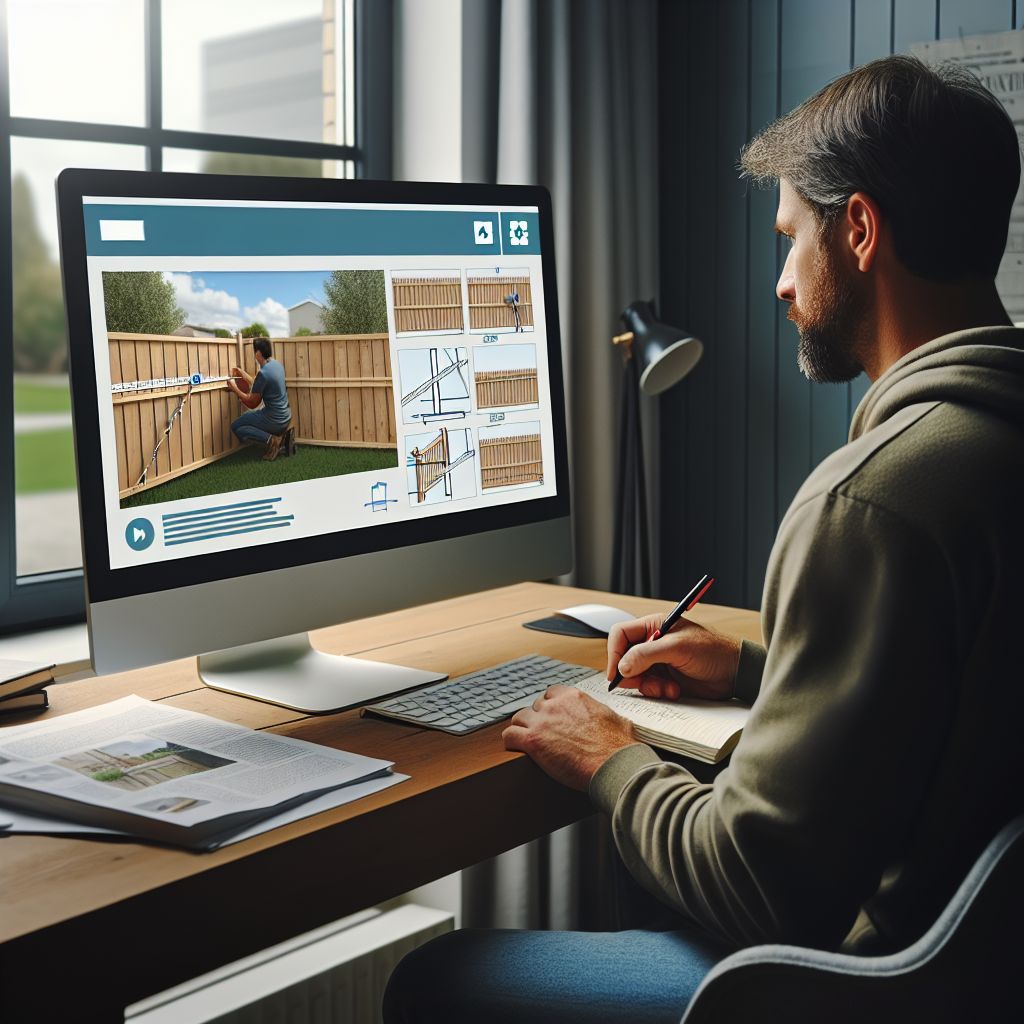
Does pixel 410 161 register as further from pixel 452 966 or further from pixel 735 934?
pixel 735 934

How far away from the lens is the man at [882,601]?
2.76ft

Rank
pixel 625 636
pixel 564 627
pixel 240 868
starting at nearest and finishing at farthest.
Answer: pixel 240 868 → pixel 625 636 → pixel 564 627

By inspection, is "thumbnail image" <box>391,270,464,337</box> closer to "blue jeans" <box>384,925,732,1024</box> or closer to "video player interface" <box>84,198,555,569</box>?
"video player interface" <box>84,198,555,569</box>

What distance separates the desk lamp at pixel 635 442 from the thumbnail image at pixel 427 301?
57 centimetres

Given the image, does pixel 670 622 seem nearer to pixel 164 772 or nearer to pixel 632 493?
pixel 164 772

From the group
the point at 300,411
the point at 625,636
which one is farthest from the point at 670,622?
the point at 300,411

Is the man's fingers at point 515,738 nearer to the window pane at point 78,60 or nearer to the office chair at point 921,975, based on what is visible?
the office chair at point 921,975

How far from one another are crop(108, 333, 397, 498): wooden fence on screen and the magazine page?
0.24 metres

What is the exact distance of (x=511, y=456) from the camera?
157cm

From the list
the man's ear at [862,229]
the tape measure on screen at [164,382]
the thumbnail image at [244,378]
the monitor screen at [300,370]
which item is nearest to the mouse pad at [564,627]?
the monitor screen at [300,370]

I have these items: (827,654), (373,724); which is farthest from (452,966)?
(827,654)

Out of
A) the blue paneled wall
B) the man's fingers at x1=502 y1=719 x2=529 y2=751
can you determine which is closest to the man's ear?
the man's fingers at x1=502 y1=719 x2=529 y2=751

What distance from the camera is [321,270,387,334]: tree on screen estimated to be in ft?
4.48

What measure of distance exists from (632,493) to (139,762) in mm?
1191
